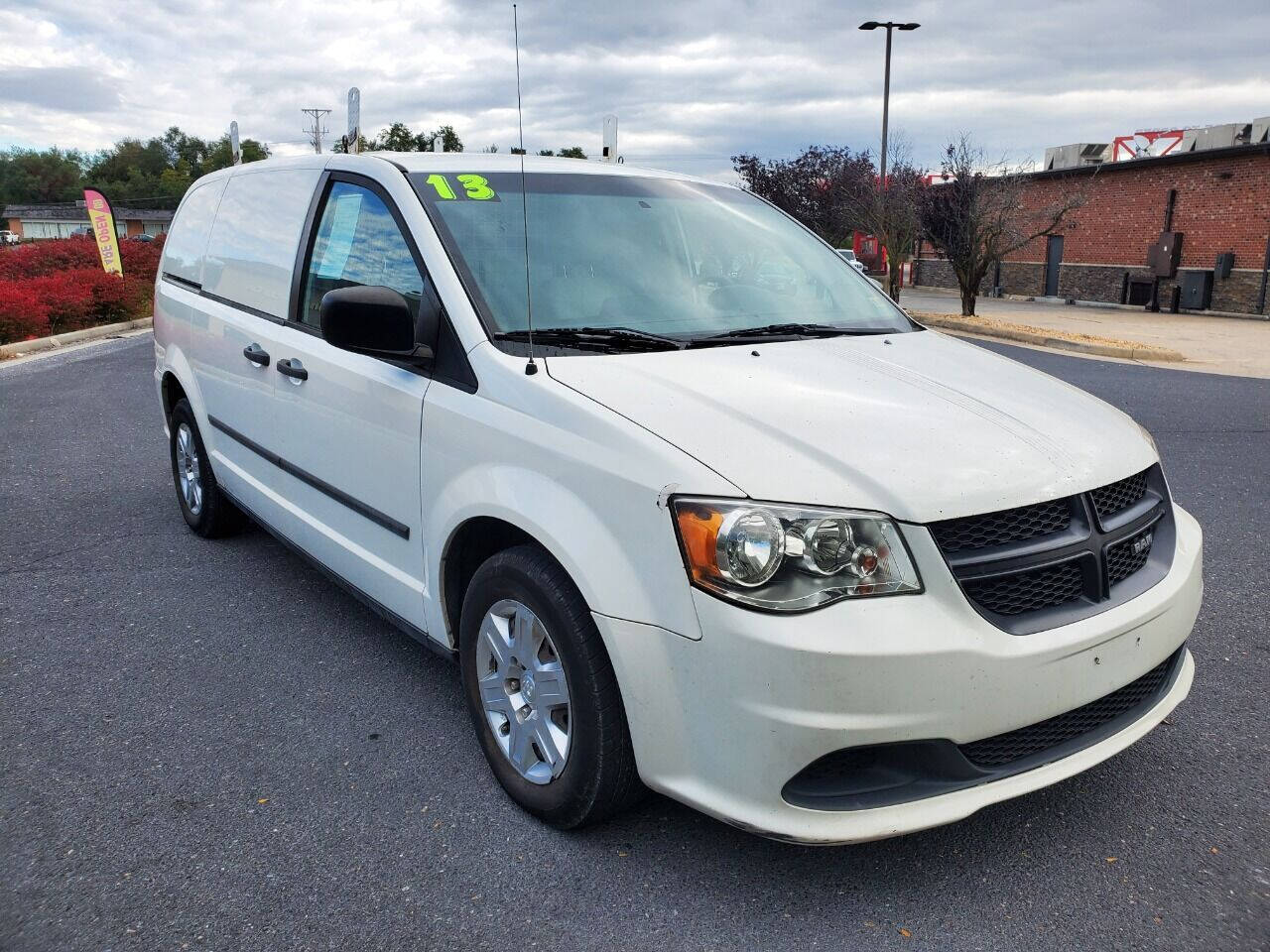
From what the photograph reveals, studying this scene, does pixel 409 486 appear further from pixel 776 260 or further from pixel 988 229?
pixel 988 229

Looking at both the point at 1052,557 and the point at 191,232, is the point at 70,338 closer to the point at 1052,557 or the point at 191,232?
the point at 191,232

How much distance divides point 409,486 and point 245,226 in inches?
84.4

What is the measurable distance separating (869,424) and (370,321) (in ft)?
4.74

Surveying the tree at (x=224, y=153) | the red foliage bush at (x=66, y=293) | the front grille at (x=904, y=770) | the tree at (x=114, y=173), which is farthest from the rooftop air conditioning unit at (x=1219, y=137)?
the tree at (x=114, y=173)

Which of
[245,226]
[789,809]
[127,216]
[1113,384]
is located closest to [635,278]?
[789,809]

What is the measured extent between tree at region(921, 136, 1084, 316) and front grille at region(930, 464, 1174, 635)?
19873mm

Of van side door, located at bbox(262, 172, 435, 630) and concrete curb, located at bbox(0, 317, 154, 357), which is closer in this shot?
van side door, located at bbox(262, 172, 435, 630)

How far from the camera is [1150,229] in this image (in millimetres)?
27562

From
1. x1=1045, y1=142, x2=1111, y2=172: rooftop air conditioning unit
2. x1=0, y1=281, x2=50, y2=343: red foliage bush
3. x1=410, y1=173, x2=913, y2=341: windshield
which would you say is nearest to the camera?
x1=410, y1=173, x2=913, y2=341: windshield

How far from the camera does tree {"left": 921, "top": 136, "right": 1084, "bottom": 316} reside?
21234 millimetres

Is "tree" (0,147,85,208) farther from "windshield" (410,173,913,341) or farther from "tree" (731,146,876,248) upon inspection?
"windshield" (410,173,913,341)

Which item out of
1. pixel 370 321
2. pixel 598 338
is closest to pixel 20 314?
pixel 370 321

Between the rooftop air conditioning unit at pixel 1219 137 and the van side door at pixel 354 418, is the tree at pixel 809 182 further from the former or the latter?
the van side door at pixel 354 418

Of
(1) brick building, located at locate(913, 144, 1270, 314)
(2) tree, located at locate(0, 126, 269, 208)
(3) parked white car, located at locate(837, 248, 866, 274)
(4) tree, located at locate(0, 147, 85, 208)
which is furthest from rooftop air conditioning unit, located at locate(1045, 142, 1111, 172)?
(4) tree, located at locate(0, 147, 85, 208)
